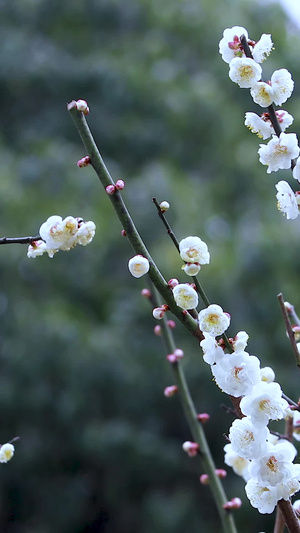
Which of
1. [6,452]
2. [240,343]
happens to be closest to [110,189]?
[240,343]

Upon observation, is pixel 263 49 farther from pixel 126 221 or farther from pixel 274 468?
pixel 274 468

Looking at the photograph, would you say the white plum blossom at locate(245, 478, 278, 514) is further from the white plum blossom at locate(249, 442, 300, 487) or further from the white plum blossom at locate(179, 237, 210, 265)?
the white plum blossom at locate(179, 237, 210, 265)

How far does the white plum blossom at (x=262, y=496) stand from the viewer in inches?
16.2

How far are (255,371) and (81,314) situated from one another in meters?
2.81

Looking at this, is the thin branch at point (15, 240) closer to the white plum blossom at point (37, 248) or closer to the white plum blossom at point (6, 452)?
the white plum blossom at point (37, 248)

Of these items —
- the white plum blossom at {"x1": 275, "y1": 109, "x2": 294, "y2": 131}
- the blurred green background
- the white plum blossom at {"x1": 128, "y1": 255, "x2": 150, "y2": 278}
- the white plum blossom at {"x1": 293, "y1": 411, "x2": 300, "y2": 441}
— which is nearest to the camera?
the white plum blossom at {"x1": 128, "y1": 255, "x2": 150, "y2": 278}

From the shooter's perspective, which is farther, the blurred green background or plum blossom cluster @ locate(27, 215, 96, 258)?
the blurred green background

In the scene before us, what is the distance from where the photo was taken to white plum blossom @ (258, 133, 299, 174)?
458 mm

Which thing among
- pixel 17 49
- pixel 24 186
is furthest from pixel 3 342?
pixel 17 49

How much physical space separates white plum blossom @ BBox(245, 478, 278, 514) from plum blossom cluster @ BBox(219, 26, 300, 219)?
188mm

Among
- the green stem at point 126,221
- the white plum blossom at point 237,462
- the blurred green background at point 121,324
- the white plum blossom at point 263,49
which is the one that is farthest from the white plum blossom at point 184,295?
the blurred green background at point 121,324

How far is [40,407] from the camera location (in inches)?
117

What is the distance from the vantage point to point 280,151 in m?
0.47

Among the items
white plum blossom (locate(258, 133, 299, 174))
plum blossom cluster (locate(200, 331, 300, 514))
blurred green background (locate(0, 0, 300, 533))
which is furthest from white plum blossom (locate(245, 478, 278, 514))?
blurred green background (locate(0, 0, 300, 533))
